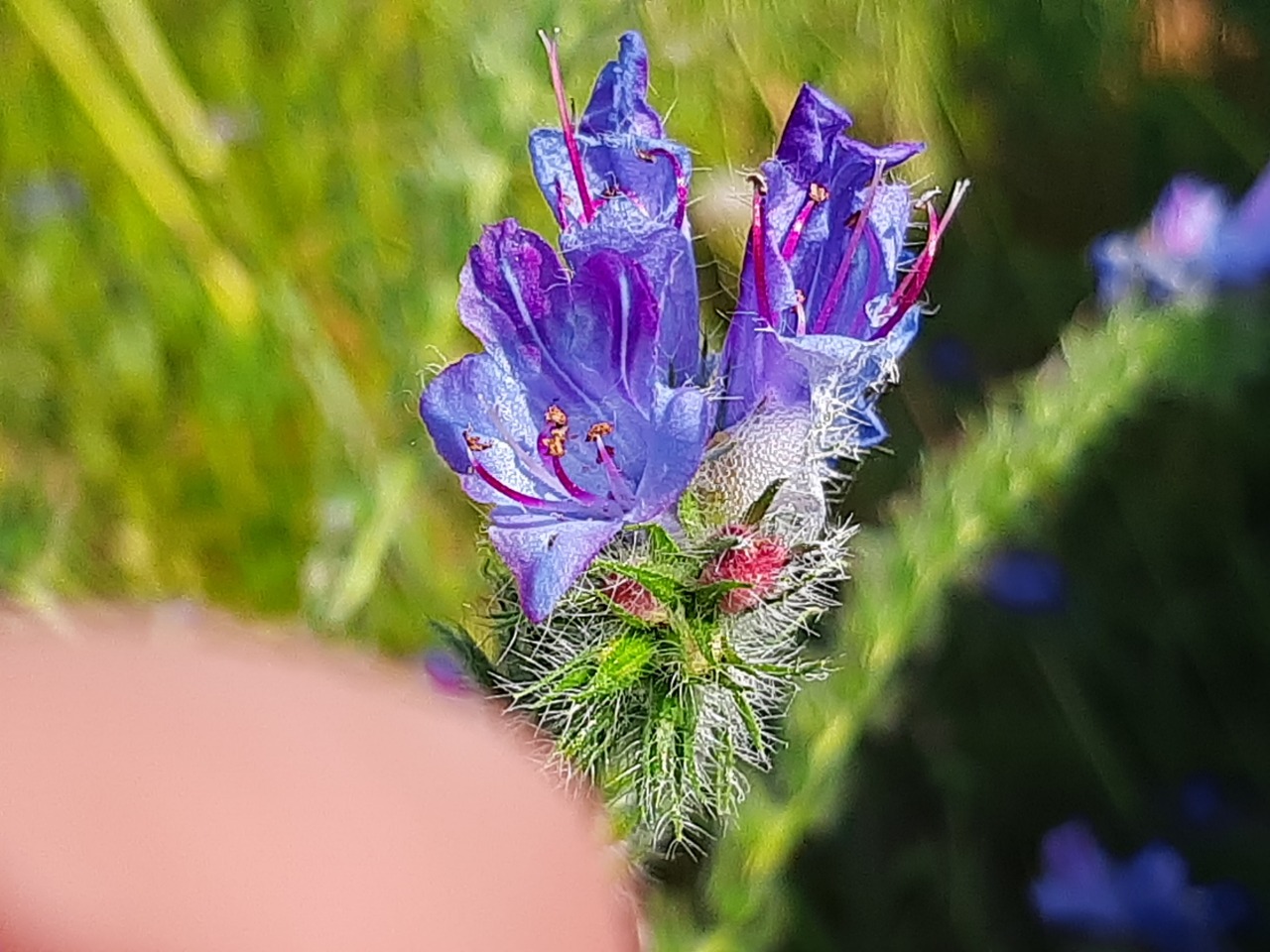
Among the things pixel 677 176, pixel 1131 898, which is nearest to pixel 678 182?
pixel 677 176

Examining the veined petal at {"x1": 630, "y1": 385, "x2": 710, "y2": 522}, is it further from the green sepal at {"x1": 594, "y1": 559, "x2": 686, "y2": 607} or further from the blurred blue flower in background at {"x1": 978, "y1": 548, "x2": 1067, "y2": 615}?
the blurred blue flower in background at {"x1": 978, "y1": 548, "x2": 1067, "y2": 615}

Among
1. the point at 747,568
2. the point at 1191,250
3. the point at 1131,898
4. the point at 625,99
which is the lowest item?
Result: the point at 1131,898

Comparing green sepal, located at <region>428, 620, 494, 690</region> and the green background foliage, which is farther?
the green background foliage

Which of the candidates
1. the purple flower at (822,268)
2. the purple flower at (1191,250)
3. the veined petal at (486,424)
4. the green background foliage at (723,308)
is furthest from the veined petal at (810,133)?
the purple flower at (1191,250)

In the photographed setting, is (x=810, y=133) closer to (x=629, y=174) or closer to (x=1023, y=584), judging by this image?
(x=629, y=174)

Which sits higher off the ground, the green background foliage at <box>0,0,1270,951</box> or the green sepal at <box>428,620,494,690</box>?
the green sepal at <box>428,620,494,690</box>

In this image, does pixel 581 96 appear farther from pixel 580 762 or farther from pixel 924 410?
pixel 924 410

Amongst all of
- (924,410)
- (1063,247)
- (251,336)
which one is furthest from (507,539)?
(1063,247)

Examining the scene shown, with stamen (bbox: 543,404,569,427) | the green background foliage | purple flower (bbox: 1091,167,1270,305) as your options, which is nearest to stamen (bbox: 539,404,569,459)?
stamen (bbox: 543,404,569,427)
